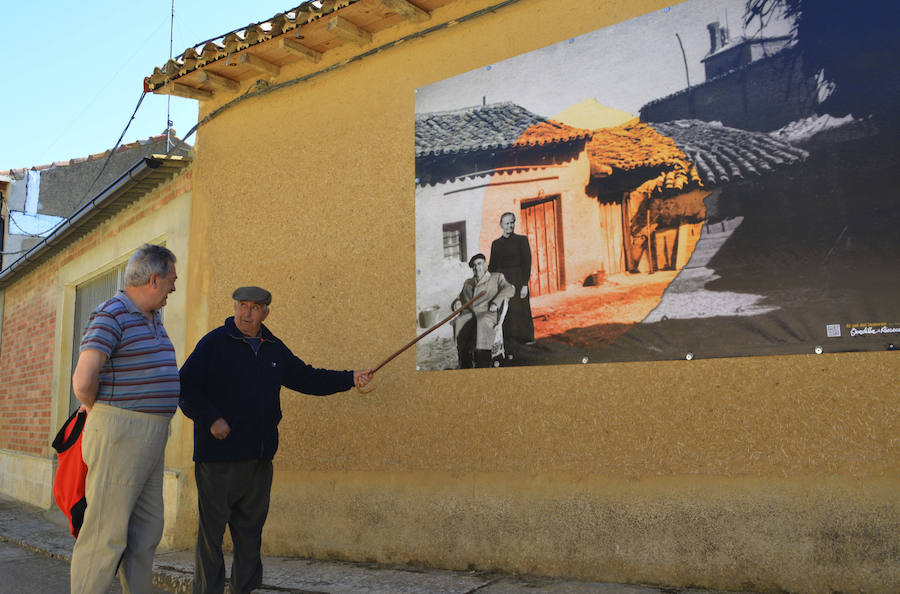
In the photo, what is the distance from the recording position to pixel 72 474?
2.97 m

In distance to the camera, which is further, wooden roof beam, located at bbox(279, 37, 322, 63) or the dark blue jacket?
wooden roof beam, located at bbox(279, 37, 322, 63)

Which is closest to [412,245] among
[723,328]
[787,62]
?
[723,328]

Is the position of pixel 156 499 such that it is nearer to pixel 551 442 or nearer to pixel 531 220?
pixel 551 442

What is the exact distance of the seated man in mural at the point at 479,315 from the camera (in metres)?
4.10

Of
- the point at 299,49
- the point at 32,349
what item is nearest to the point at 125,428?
the point at 299,49

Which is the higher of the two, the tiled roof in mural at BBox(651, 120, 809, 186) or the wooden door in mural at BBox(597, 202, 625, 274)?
the tiled roof in mural at BBox(651, 120, 809, 186)

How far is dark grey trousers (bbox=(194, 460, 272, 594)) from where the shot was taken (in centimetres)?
347

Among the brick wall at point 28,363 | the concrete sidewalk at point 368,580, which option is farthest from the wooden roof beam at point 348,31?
the brick wall at point 28,363

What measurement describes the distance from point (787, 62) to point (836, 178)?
58cm

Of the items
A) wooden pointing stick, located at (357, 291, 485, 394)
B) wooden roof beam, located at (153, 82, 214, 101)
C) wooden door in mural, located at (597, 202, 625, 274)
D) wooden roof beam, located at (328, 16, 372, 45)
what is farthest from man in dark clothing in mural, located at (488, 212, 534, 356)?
wooden roof beam, located at (153, 82, 214, 101)

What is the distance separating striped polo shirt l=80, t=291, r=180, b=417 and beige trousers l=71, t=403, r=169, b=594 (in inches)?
2.1

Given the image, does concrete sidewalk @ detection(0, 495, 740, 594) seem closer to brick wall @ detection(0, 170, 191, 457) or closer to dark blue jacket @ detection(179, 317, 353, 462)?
dark blue jacket @ detection(179, 317, 353, 462)

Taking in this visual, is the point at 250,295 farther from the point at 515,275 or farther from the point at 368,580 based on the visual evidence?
the point at 368,580

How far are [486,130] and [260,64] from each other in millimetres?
2081
